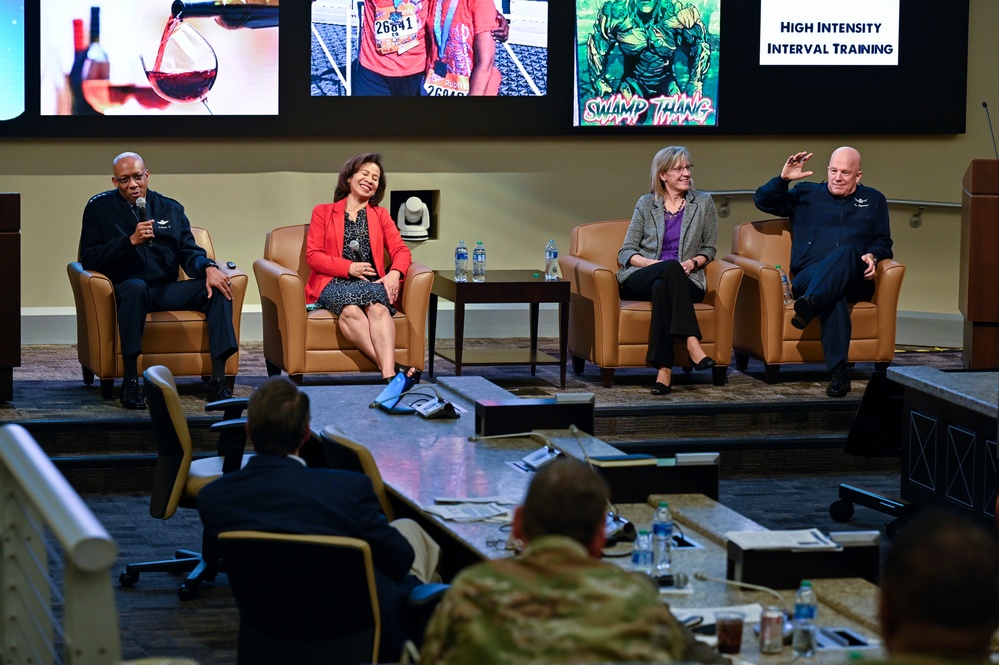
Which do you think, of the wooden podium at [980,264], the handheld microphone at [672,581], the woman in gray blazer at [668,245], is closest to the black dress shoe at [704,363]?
the woman in gray blazer at [668,245]

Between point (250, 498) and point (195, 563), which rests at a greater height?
point (250, 498)

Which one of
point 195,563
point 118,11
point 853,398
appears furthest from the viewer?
point 118,11

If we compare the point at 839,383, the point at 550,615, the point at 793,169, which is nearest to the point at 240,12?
the point at 793,169

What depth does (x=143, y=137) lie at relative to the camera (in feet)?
27.4

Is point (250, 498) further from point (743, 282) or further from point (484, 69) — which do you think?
point (484, 69)

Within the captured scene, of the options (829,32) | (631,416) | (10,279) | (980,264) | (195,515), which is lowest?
(195,515)

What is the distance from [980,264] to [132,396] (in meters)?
4.38

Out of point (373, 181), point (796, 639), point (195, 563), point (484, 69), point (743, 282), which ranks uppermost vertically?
point (484, 69)

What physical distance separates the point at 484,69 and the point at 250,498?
5.74m

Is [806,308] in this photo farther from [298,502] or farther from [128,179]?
[298,502]

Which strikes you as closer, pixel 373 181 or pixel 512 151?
pixel 373 181

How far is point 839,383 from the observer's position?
7.12 m

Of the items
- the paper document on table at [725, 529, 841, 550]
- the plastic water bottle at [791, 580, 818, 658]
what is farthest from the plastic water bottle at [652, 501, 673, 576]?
the plastic water bottle at [791, 580, 818, 658]

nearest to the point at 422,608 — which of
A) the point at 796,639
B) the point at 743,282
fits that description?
the point at 796,639
